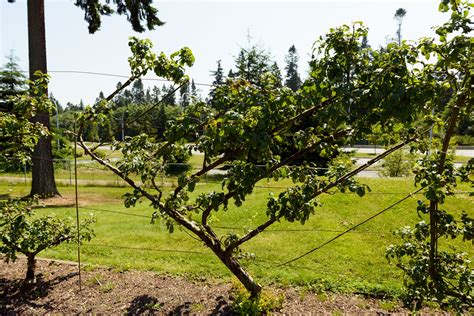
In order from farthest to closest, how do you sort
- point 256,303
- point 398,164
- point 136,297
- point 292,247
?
point 398,164 < point 292,247 < point 136,297 < point 256,303

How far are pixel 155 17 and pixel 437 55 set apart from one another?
33.3 ft

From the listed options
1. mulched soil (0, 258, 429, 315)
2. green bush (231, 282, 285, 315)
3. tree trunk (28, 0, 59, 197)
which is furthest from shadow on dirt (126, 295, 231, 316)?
tree trunk (28, 0, 59, 197)

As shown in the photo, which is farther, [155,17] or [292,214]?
[155,17]

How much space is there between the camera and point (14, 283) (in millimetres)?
4133

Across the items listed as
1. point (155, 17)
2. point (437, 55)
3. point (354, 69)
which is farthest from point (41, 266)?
point (155, 17)

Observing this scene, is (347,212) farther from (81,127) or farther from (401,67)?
(81,127)

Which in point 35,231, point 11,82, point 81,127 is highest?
point 11,82

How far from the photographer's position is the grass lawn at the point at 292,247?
4180 mm

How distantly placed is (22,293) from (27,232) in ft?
2.45

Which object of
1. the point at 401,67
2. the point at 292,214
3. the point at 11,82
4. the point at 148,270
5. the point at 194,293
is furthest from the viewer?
the point at 11,82

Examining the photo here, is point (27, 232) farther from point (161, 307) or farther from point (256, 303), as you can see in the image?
point (256, 303)

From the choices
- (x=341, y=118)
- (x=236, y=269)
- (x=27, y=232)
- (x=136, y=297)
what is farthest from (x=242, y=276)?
(x=27, y=232)

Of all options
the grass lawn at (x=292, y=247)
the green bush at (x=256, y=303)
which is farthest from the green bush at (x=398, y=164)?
the green bush at (x=256, y=303)

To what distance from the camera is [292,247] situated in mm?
5246
